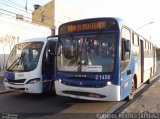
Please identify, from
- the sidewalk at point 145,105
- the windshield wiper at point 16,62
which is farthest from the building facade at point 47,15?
the sidewalk at point 145,105

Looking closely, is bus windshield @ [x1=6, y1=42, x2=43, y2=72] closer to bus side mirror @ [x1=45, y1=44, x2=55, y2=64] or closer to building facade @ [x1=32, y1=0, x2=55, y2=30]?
bus side mirror @ [x1=45, y1=44, x2=55, y2=64]

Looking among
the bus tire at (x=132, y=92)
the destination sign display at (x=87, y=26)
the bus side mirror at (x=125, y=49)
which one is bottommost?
the bus tire at (x=132, y=92)

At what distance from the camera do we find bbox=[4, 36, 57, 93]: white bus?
10367 millimetres

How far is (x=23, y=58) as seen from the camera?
35.9ft

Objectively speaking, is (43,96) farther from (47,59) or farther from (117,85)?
(117,85)

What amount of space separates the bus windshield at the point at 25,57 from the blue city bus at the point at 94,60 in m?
1.78

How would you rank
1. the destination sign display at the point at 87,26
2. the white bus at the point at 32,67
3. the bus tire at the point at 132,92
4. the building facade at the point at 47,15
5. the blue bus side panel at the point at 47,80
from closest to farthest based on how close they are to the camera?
1. the destination sign display at the point at 87,26
2. the bus tire at the point at 132,92
3. the white bus at the point at 32,67
4. the blue bus side panel at the point at 47,80
5. the building facade at the point at 47,15

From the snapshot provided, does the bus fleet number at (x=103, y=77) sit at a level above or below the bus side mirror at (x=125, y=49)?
below

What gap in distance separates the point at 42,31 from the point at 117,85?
23.0 m

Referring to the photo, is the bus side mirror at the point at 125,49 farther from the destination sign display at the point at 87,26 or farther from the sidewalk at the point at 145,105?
the sidewalk at the point at 145,105

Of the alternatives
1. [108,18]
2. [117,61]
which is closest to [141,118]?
[117,61]

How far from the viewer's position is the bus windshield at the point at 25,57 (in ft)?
35.0

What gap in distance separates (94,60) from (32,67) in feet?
10.2

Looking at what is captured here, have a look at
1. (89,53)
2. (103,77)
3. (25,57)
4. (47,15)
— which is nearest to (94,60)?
(89,53)
